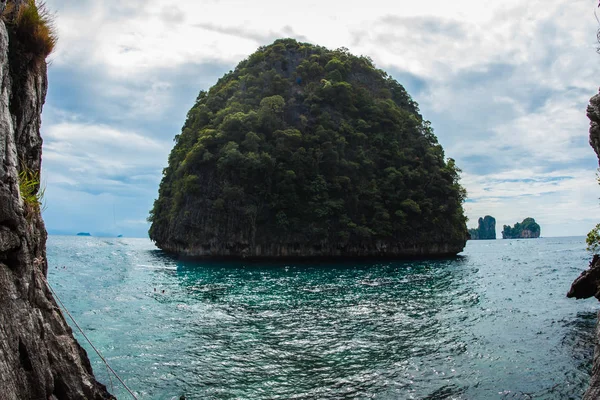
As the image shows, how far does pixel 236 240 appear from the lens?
2226 inches

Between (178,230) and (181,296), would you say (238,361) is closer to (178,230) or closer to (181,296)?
(181,296)

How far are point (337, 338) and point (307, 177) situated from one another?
45.2m

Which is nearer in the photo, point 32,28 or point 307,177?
point 32,28

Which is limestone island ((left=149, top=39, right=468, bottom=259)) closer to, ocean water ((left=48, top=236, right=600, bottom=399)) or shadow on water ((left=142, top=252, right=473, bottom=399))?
shadow on water ((left=142, top=252, right=473, bottom=399))

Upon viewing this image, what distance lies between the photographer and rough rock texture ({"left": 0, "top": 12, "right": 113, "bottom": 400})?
6.21 m

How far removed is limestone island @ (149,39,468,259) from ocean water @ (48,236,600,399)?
25.4 meters

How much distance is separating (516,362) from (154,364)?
13874 mm

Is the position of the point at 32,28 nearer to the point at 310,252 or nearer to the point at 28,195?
the point at 28,195

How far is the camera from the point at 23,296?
6.75 metres

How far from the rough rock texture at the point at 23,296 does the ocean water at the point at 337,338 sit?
5015mm

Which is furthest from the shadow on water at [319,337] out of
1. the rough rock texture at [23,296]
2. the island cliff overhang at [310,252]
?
the island cliff overhang at [310,252]

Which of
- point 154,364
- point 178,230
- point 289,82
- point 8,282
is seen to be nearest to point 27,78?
point 8,282

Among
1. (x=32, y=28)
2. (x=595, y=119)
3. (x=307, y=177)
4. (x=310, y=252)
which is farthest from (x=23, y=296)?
(x=307, y=177)

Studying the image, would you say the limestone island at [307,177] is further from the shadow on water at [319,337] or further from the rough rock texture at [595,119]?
the rough rock texture at [595,119]
